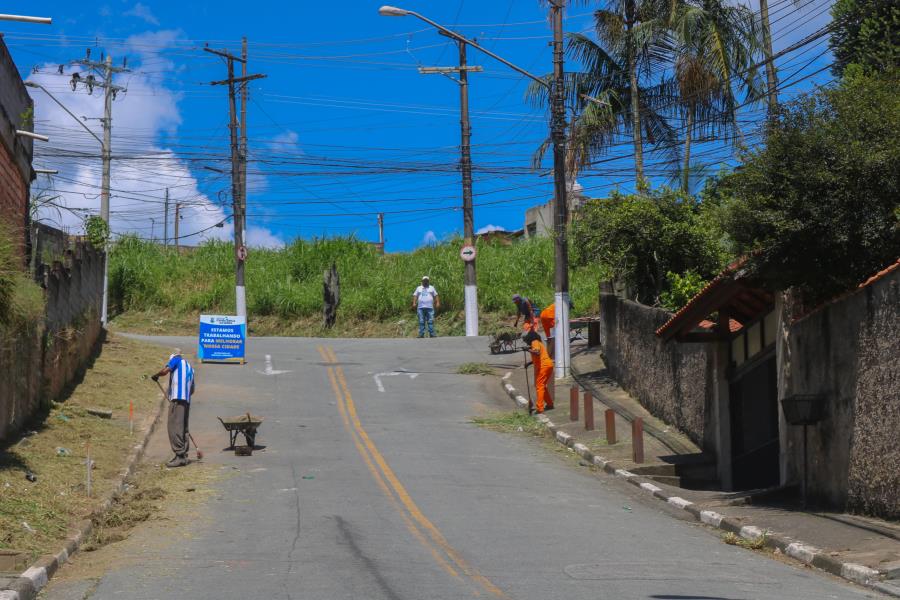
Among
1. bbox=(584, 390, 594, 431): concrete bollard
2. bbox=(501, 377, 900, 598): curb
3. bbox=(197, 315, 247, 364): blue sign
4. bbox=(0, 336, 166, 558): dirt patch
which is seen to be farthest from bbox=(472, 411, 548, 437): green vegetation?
bbox=(197, 315, 247, 364): blue sign

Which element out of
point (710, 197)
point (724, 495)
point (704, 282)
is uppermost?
point (710, 197)

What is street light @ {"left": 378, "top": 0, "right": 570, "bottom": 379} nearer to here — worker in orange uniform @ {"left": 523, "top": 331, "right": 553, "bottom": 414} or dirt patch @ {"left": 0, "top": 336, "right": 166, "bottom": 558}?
worker in orange uniform @ {"left": 523, "top": 331, "right": 553, "bottom": 414}

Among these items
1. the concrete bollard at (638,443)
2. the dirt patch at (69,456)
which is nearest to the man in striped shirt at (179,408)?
the dirt patch at (69,456)

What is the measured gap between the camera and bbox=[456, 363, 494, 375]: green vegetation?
28.0 metres

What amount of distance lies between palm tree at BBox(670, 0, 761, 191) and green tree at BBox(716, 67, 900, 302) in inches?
623

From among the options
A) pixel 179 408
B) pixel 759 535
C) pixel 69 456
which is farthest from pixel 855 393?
pixel 69 456

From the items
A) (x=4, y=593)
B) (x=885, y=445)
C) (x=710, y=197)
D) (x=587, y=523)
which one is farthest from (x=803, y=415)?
(x=710, y=197)

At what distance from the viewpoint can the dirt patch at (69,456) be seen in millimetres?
11164

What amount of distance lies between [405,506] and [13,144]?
11705 millimetres

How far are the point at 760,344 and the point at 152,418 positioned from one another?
37.6 feet

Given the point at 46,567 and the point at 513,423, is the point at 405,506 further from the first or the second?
the point at 513,423

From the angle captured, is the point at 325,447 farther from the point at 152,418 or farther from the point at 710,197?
the point at 710,197

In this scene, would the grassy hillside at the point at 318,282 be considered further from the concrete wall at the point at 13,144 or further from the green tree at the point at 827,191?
the green tree at the point at 827,191

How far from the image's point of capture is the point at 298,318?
1772 inches
